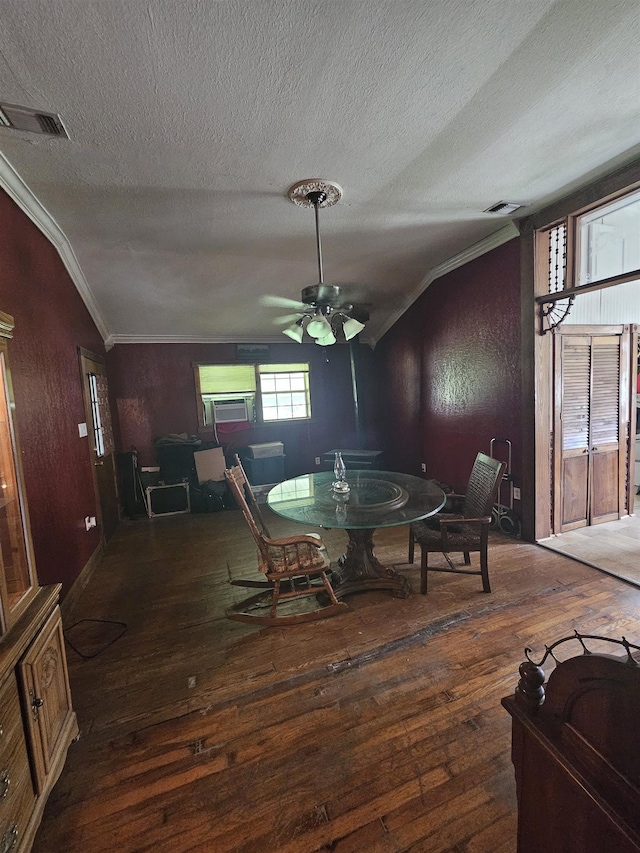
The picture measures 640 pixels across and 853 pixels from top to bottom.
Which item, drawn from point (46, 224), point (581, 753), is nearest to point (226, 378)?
point (46, 224)

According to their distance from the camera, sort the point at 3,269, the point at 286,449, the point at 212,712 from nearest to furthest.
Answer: the point at 212,712, the point at 3,269, the point at 286,449

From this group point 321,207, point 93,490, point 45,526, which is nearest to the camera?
point 45,526

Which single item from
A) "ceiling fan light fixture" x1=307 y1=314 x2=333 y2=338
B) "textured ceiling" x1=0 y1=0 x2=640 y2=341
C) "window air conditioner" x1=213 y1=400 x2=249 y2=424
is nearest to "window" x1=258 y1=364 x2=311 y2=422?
"window air conditioner" x1=213 y1=400 x2=249 y2=424

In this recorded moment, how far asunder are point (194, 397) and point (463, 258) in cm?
397

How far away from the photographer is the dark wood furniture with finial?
65cm

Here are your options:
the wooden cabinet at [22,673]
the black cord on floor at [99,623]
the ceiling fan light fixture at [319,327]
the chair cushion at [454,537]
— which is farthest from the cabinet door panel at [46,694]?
the chair cushion at [454,537]

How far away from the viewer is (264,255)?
359 cm

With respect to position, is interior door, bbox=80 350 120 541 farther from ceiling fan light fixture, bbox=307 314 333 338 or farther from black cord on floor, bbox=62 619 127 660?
ceiling fan light fixture, bbox=307 314 333 338

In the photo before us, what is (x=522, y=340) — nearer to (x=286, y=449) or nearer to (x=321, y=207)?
(x=321, y=207)

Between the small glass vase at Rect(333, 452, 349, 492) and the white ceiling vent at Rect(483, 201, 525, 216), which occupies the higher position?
the white ceiling vent at Rect(483, 201, 525, 216)

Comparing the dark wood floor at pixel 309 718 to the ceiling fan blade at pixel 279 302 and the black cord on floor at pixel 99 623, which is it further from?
the ceiling fan blade at pixel 279 302

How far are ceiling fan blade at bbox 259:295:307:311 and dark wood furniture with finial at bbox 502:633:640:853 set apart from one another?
13.5ft

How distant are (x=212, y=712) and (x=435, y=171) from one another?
3347 millimetres

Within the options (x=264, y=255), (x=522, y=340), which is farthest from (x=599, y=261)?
(x=264, y=255)
